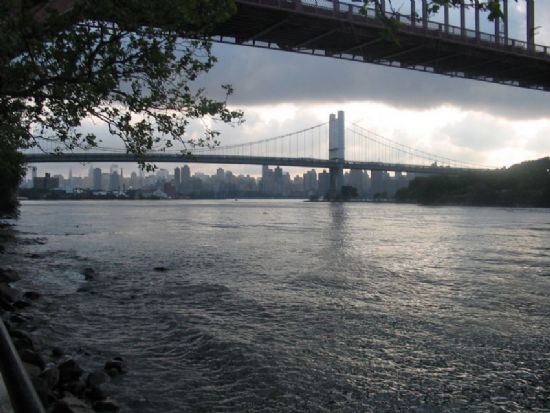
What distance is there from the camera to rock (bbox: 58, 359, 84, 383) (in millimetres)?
5078

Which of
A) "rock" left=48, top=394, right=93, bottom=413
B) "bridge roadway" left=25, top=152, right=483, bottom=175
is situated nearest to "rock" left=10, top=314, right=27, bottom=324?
"rock" left=48, top=394, right=93, bottom=413

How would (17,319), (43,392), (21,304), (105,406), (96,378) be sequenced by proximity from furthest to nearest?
(21,304)
(17,319)
(96,378)
(105,406)
(43,392)

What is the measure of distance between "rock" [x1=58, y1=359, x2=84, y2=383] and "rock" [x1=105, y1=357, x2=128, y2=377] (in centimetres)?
35

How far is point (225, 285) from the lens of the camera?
37.8 feet

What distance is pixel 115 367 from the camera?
18.6 feet

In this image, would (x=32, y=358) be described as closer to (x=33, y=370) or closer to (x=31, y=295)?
(x=33, y=370)

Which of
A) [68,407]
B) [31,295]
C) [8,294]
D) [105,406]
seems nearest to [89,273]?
[31,295]

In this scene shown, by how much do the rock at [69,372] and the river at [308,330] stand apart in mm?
377

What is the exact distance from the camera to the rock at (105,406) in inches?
179

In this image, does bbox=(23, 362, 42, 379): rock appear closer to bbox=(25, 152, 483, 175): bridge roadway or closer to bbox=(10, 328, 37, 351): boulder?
bbox=(10, 328, 37, 351): boulder

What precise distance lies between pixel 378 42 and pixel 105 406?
28.7 metres

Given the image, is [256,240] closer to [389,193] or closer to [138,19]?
[138,19]

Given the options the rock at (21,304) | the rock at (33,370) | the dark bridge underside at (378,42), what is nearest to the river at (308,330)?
the rock at (21,304)

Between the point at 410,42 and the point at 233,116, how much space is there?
28595 millimetres
